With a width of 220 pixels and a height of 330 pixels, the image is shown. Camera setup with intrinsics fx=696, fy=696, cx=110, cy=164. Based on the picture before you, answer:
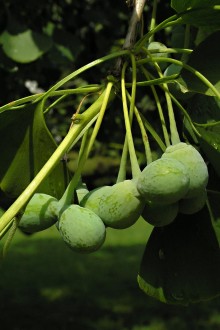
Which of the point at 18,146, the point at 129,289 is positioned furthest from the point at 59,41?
the point at 129,289

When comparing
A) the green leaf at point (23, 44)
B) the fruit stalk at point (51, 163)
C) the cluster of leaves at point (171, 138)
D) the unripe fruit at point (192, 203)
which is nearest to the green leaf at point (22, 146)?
the cluster of leaves at point (171, 138)

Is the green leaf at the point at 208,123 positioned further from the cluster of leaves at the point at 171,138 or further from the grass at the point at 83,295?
the grass at the point at 83,295

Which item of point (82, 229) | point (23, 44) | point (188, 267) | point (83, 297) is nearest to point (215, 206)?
point (188, 267)

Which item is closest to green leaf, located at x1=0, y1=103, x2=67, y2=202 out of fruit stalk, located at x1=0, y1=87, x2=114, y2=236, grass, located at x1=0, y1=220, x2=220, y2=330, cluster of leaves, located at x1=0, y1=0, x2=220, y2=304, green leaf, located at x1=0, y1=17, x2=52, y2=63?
cluster of leaves, located at x1=0, y1=0, x2=220, y2=304

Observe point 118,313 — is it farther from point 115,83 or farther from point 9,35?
point 115,83

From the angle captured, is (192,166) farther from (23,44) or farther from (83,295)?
(83,295)

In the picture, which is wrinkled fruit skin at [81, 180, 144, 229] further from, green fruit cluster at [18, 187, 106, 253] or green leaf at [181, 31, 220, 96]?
green leaf at [181, 31, 220, 96]
